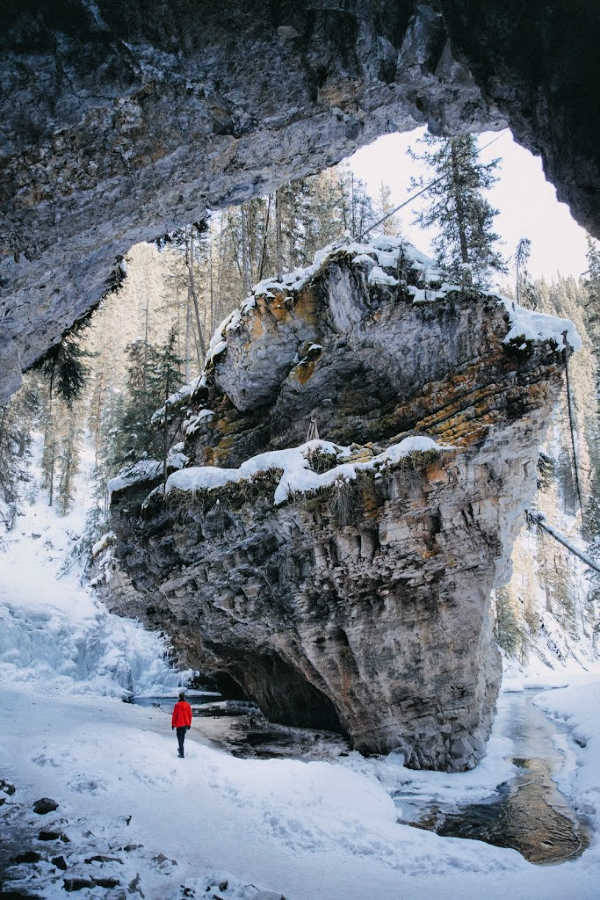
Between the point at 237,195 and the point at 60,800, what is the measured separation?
28.9 ft

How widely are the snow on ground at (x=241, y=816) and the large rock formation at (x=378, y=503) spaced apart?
7.67ft

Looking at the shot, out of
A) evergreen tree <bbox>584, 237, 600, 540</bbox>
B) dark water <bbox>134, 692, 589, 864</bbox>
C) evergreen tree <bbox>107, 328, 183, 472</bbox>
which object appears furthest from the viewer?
evergreen tree <bbox>107, 328, 183, 472</bbox>

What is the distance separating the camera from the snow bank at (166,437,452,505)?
Result: 42.3 feet

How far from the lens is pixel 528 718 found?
2070 cm

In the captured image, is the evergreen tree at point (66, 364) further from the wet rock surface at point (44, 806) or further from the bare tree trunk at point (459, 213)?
the bare tree trunk at point (459, 213)

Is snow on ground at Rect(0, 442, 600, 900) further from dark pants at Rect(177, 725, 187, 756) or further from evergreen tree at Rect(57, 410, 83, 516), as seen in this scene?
evergreen tree at Rect(57, 410, 83, 516)

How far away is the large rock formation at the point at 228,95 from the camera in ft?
14.0

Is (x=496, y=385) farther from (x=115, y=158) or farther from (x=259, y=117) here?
(x=115, y=158)

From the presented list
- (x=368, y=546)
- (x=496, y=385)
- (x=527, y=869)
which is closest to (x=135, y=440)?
(x=368, y=546)

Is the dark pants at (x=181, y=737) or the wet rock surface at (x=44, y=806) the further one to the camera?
the dark pants at (x=181, y=737)

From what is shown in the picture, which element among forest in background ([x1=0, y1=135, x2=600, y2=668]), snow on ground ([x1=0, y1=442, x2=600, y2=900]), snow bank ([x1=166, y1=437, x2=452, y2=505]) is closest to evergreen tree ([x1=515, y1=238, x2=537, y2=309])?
forest in background ([x1=0, y1=135, x2=600, y2=668])

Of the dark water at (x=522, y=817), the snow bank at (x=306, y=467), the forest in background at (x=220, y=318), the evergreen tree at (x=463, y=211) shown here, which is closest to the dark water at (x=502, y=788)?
the dark water at (x=522, y=817)

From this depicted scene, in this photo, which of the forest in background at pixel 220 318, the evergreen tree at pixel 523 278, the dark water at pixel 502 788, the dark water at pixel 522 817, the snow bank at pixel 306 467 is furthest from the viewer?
the forest in background at pixel 220 318

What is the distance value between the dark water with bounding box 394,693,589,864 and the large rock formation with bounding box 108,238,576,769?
1.70 m
